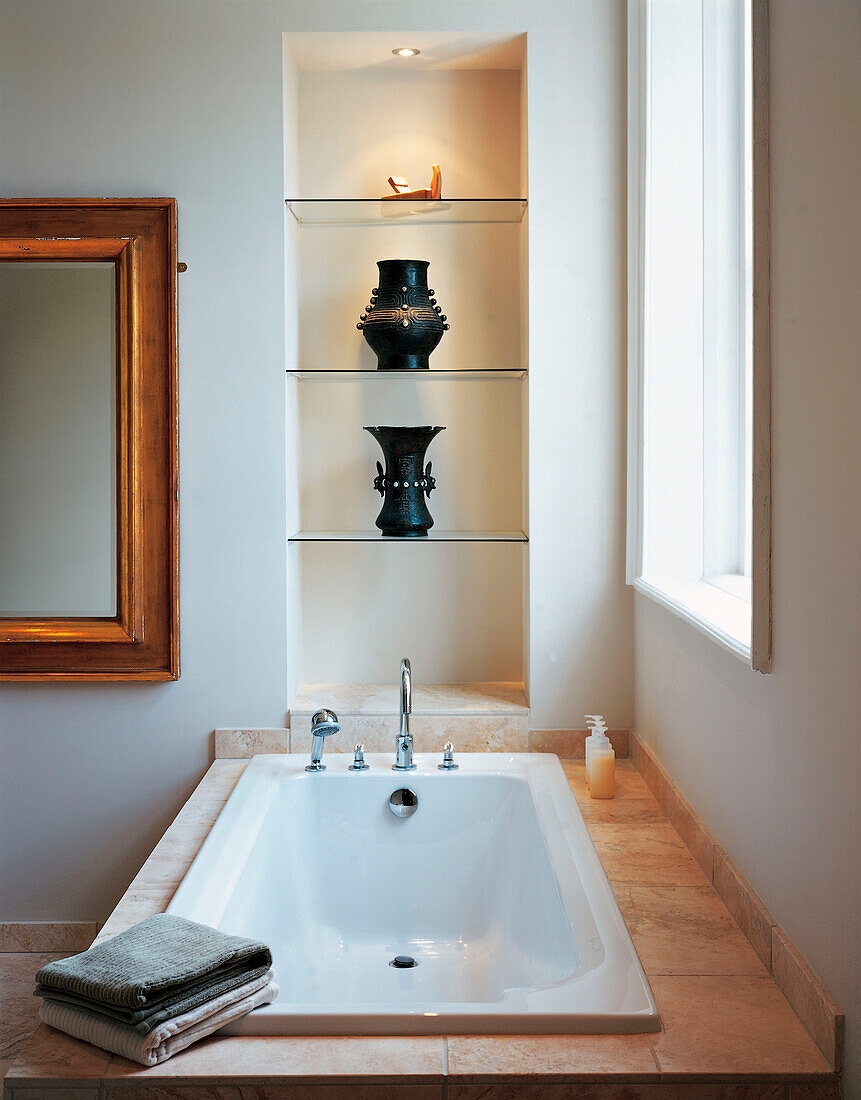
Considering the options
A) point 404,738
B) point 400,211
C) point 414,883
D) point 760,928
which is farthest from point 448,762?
point 400,211

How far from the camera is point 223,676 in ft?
8.36

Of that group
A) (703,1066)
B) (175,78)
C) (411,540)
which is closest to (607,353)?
(411,540)

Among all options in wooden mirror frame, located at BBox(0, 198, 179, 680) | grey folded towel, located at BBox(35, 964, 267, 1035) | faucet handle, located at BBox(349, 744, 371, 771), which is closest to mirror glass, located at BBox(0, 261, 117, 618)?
wooden mirror frame, located at BBox(0, 198, 179, 680)

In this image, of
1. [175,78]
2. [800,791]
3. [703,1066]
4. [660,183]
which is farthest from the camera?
[175,78]

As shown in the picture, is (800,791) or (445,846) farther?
(445,846)

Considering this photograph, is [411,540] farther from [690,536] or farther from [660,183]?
[660,183]

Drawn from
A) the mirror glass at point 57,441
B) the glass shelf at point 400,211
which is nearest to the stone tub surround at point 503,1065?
the mirror glass at point 57,441

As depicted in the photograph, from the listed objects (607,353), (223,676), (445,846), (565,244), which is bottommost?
(445,846)

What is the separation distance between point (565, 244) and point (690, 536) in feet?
2.55

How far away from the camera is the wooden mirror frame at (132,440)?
8.10 feet

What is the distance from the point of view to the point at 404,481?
2.61 metres

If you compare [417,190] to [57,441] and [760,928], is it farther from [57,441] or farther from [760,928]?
[760,928]

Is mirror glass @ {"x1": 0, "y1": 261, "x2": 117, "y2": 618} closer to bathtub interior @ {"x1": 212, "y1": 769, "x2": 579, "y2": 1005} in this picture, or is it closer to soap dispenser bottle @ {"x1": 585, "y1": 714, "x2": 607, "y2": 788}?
bathtub interior @ {"x1": 212, "y1": 769, "x2": 579, "y2": 1005}

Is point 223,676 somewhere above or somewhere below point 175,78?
below
